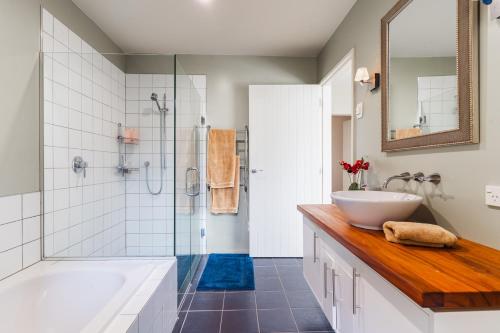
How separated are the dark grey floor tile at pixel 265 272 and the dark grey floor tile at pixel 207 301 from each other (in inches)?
19.5

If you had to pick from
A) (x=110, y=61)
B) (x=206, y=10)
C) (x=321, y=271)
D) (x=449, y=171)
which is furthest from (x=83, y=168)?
(x=449, y=171)

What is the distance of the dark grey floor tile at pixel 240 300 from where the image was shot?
207 centimetres

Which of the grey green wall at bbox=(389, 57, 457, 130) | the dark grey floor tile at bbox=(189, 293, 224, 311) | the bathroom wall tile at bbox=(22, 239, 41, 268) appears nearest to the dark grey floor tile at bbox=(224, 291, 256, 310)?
the dark grey floor tile at bbox=(189, 293, 224, 311)

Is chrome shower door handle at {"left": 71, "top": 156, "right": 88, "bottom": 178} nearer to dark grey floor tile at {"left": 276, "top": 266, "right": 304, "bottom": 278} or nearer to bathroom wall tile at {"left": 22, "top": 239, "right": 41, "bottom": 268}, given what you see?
bathroom wall tile at {"left": 22, "top": 239, "right": 41, "bottom": 268}

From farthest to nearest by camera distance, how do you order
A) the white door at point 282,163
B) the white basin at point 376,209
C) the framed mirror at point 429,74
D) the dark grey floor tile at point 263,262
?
the white door at point 282,163 → the dark grey floor tile at point 263,262 → the white basin at point 376,209 → the framed mirror at point 429,74

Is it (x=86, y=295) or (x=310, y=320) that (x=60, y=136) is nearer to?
(x=86, y=295)

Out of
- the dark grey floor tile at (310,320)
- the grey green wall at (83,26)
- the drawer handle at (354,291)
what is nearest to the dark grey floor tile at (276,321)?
the dark grey floor tile at (310,320)

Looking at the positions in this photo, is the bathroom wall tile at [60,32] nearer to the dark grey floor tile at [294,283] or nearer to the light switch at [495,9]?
the light switch at [495,9]

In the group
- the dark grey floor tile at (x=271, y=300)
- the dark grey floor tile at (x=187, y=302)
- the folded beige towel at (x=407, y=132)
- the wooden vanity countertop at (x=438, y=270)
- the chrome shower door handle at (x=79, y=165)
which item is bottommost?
the dark grey floor tile at (x=187, y=302)

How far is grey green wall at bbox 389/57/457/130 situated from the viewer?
1303 millimetres

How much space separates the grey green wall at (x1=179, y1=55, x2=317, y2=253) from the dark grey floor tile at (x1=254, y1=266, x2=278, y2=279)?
0.51m

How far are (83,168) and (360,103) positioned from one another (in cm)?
233

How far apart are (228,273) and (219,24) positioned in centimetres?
246

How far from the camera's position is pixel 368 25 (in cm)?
194
